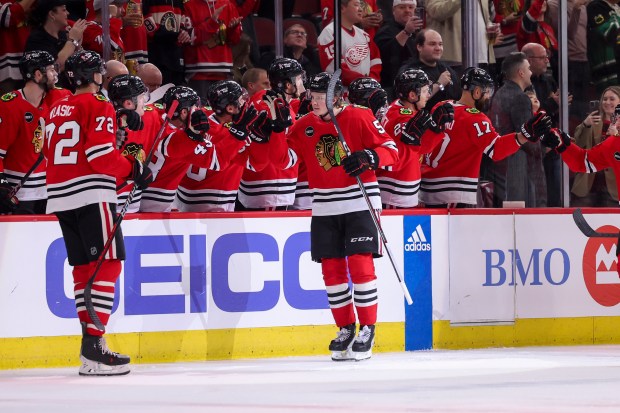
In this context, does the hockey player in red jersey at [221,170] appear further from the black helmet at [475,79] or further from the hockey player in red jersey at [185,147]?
the black helmet at [475,79]

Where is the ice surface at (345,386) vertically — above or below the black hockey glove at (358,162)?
below

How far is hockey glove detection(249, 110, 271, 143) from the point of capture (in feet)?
23.9

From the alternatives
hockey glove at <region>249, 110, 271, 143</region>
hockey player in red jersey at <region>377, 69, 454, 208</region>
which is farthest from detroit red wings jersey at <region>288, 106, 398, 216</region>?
hockey player in red jersey at <region>377, 69, 454, 208</region>

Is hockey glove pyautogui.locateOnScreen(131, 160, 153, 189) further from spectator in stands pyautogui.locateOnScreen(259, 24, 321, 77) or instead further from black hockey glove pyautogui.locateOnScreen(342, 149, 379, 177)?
spectator in stands pyautogui.locateOnScreen(259, 24, 321, 77)

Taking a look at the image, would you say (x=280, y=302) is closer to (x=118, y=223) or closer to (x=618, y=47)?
(x=118, y=223)

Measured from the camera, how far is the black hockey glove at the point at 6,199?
23.1ft

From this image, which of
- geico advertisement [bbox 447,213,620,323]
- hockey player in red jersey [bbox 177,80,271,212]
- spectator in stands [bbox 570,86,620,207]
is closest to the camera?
hockey player in red jersey [bbox 177,80,271,212]

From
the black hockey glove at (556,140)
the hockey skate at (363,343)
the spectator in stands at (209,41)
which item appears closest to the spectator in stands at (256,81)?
the spectator in stands at (209,41)

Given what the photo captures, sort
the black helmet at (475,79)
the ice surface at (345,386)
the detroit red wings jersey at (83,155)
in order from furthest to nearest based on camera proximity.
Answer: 1. the black helmet at (475,79)
2. the detroit red wings jersey at (83,155)
3. the ice surface at (345,386)

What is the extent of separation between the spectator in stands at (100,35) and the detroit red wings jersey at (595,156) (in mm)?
2710

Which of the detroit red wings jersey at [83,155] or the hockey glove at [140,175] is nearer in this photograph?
the detroit red wings jersey at [83,155]

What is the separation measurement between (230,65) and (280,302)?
2.05m

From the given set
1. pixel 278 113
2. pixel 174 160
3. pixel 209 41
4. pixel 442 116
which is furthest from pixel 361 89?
pixel 209 41

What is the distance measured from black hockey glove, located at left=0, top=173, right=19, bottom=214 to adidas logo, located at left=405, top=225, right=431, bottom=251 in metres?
2.14
